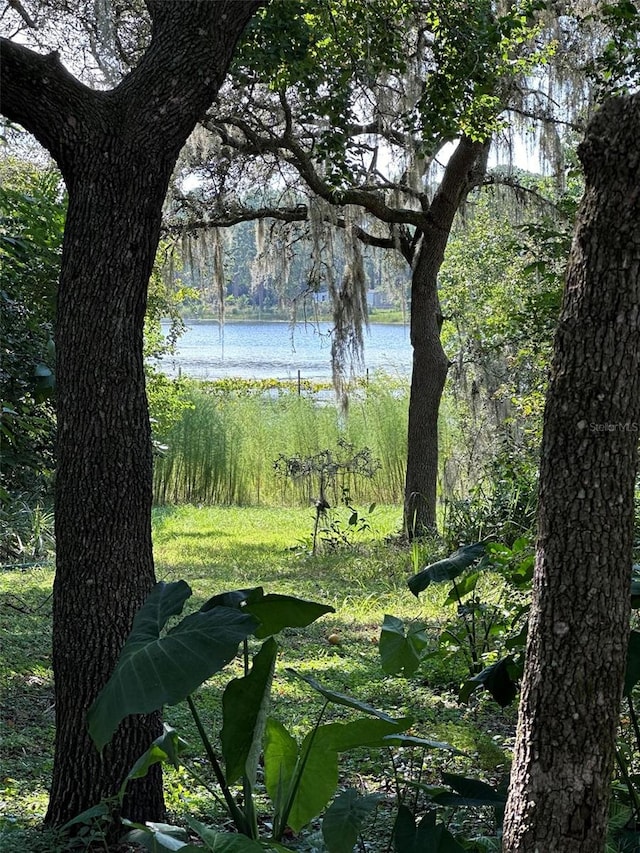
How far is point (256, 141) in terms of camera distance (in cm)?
695

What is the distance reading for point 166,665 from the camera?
1.71 m

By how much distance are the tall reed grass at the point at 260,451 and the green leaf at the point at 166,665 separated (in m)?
8.85

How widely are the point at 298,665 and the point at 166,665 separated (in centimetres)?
278

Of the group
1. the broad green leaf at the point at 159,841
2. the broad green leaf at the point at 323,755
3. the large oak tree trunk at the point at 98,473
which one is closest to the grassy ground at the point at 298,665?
the large oak tree trunk at the point at 98,473

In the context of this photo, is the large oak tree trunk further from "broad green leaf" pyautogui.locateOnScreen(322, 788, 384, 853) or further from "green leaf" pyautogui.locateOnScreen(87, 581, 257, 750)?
"broad green leaf" pyautogui.locateOnScreen(322, 788, 384, 853)

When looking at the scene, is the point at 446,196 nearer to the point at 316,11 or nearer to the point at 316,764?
the point at 316,11

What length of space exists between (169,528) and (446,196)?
3998 mm

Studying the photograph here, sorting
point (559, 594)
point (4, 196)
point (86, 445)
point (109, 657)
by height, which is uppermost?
point (4, 196)

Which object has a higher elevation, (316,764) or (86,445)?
(86,445)

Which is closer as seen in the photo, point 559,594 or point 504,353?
point 559,594

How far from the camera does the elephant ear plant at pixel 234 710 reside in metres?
1.68

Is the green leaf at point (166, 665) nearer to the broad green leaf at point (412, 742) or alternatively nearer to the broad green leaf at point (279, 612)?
the broad green leaf at point (279, 612)

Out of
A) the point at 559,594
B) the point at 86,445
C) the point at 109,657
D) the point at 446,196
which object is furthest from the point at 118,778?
the point at 446,196

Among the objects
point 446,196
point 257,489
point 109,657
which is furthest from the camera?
point 257,489
